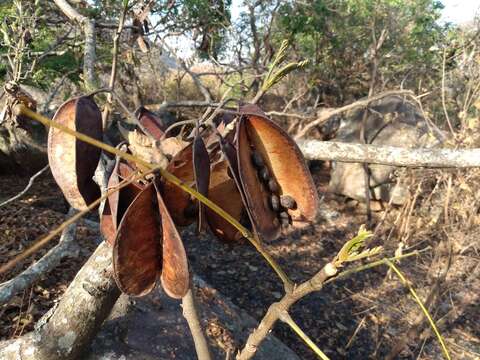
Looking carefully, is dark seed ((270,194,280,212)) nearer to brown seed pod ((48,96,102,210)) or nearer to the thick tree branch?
the thick tree branch

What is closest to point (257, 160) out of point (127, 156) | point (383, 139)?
point (127, 156)

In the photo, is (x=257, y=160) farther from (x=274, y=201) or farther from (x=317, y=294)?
(x=317, y=294)

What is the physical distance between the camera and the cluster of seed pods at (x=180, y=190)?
729 millimetres

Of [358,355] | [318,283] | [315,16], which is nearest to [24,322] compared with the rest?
[318,283]

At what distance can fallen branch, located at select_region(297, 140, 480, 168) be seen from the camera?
108 centimetres

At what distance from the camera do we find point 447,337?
11.9 ft

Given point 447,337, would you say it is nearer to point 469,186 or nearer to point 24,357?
point 469,186

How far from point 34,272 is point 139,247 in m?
1.22

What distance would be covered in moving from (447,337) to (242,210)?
3.61 meters

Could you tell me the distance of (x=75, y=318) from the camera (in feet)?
4.36

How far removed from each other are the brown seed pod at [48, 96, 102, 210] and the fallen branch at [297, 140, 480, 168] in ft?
2.04

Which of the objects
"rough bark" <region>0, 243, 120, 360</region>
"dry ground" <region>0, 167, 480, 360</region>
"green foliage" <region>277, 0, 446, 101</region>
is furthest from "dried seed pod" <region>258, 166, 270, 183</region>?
"green foliage" <region>277, 0, 446, 101</region>

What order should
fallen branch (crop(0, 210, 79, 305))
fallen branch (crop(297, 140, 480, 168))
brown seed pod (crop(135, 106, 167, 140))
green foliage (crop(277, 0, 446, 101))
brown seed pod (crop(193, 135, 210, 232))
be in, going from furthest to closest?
green foliage (crop(277, 0, 446, 101))
fallen branch (crop(0, 210, 79, 305))
fallen branch (crop(297, 140, 480, 168))
brown seed pod (crop(135, 106, 167, 140))
brown seed pod (crop(193, 135, 210, 232))

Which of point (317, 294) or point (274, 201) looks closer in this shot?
point (274, 201)
